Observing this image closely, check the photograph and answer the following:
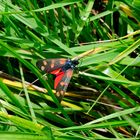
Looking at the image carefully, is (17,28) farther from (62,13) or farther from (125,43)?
(125,43)

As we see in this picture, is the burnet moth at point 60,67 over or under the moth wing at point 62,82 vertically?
over

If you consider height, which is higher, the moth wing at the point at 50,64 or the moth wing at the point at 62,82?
the moth wing at the point at 50,64

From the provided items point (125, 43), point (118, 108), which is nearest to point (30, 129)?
point (118, 108)

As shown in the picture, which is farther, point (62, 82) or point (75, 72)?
point (75, 72)

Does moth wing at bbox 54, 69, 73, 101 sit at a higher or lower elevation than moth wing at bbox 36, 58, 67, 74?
lower
